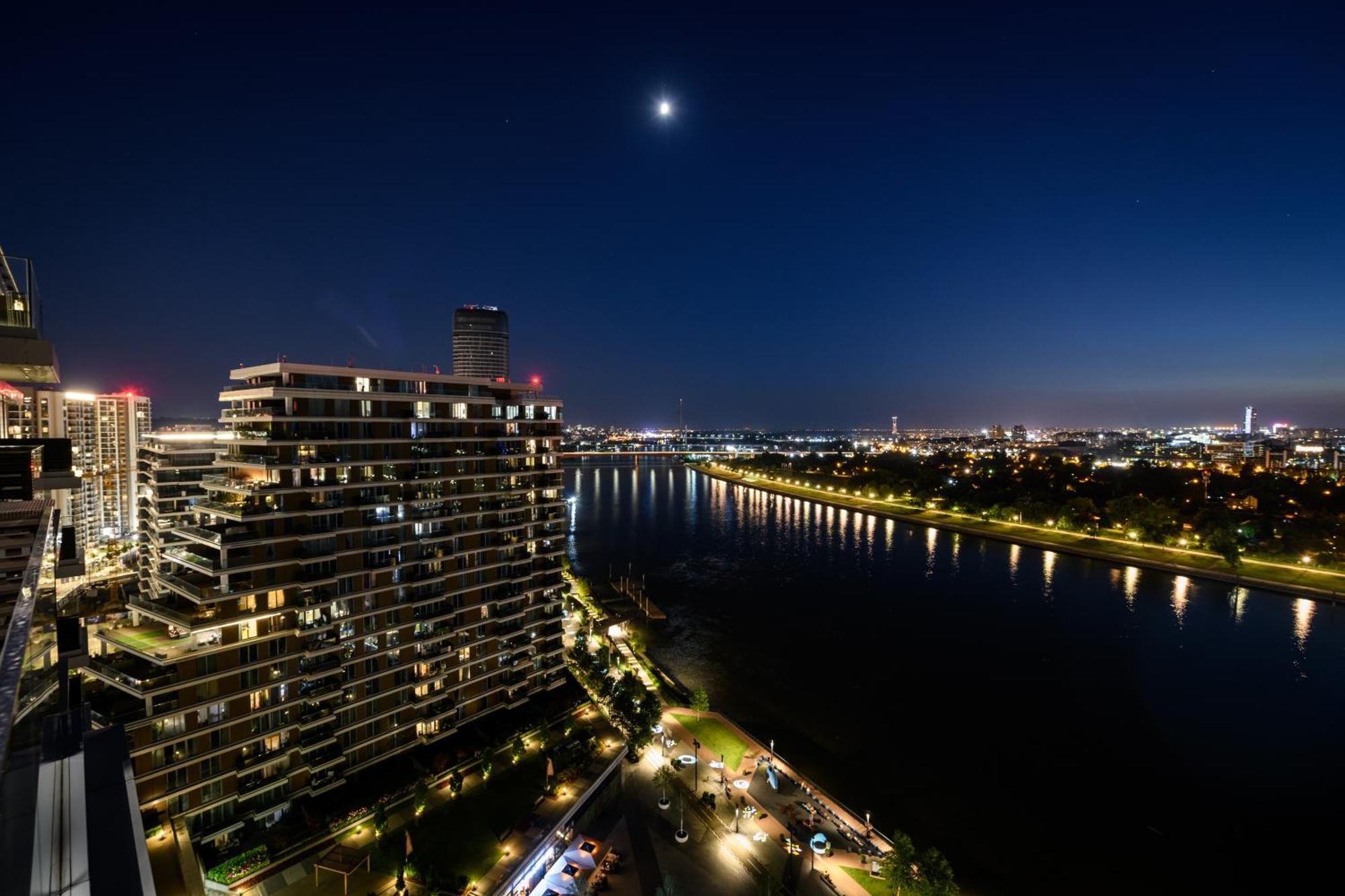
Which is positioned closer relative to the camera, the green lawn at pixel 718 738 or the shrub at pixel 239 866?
the shrub at pixel 239 866

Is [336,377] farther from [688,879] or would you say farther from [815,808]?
[815,808]

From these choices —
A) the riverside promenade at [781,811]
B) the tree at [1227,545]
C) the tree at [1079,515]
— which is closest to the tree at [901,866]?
the riverside promenade at [781,811]

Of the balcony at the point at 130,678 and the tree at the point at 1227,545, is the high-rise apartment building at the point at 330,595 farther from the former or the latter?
the tree at the point at 1227,545

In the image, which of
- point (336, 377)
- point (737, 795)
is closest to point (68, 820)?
point (336, 377)

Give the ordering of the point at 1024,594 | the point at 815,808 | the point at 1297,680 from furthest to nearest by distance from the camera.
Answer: the point at 1024,594 → the point at 1297,680 → the point at 815,808

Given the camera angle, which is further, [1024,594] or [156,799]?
[1024,594]

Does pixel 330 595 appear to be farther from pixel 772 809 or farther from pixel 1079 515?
pixel 1079 515

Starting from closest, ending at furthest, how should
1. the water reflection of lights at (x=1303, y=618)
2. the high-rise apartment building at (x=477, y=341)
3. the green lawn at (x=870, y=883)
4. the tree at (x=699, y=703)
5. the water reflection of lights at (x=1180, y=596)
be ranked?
the green lawn at (x=870, y=883)
the tree at (x=699, y=703)
the water reflection of lights at (x=1303, y=618)
the water reflection of lights at (x=1180, y=596)
the high-rise apartment building at (x=477, y=341)

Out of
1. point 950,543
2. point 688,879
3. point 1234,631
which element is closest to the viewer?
point 688,879
